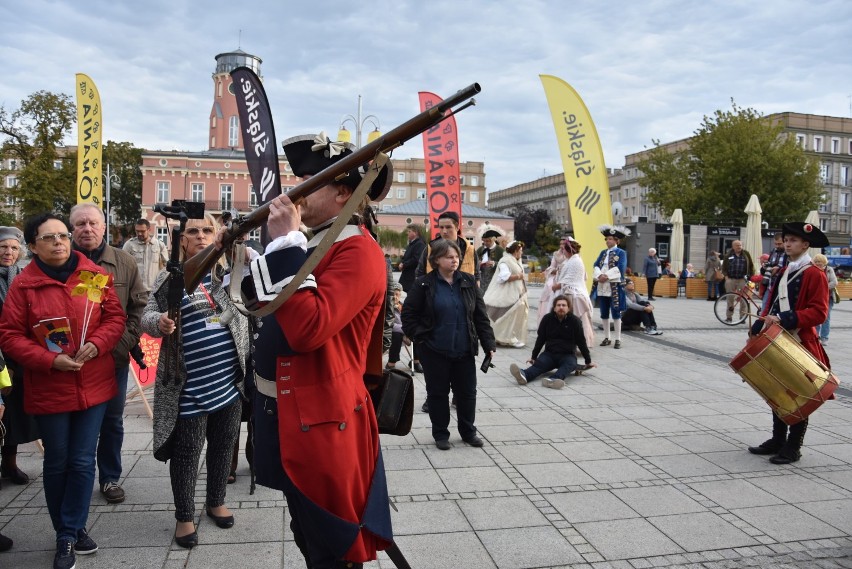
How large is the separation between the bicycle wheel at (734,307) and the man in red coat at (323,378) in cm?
1397

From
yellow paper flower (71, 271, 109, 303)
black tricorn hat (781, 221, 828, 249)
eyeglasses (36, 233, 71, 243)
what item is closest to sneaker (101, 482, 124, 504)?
yellow paper flower (71, 271, 109, 303)

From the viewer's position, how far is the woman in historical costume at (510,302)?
11.1 metres

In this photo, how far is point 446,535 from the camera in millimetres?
3781

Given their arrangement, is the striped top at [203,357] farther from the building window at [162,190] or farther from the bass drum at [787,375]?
the building window at [162,190]

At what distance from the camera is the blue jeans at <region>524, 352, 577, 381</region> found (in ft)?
27.1

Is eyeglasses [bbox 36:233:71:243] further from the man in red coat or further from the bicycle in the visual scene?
the bicycle

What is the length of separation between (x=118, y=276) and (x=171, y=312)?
1251mm

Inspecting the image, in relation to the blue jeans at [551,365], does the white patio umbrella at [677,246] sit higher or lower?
higher

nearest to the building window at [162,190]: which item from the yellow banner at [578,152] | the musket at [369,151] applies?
the yellow banner at [578,152]

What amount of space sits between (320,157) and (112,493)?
3024 mm

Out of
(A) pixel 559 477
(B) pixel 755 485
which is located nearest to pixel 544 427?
(A) pixel 559 477

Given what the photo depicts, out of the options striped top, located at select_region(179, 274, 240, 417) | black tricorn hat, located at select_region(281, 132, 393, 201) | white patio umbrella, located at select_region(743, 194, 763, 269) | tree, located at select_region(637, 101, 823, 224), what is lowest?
striped top, located at select_region(179, 274, 240, 417)

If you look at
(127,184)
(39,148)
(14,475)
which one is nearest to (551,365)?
(14,475)

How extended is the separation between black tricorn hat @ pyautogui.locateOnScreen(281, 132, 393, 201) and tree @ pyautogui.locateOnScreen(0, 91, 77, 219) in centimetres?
3544
